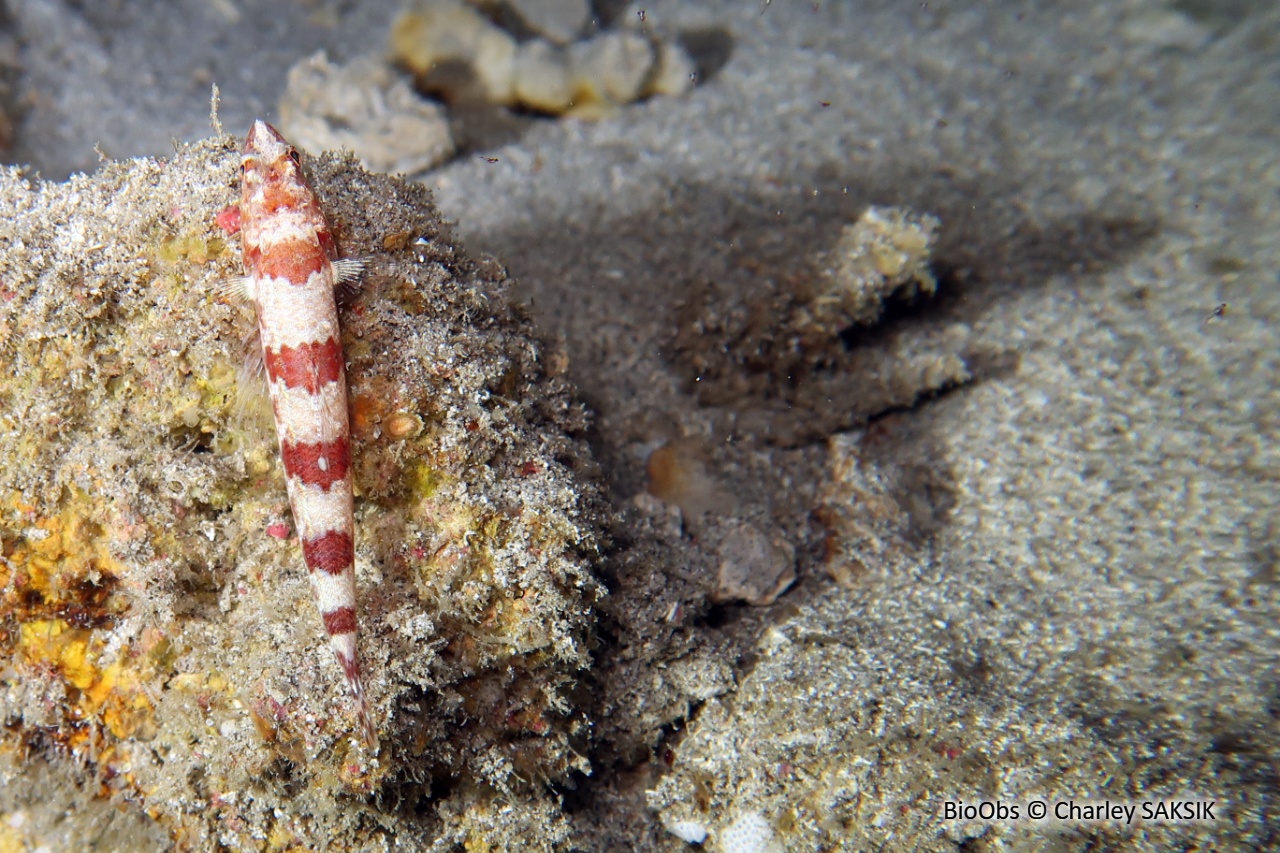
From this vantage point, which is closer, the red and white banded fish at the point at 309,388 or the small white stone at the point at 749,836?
the red and white banded fish at the point at 309,388

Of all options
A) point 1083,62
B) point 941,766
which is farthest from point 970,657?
point 1083,62

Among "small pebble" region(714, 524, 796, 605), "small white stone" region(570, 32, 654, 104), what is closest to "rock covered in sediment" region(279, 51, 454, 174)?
"small white stone" region(570, 32, 654, 104)

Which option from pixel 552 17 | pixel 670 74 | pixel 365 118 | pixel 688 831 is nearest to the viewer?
pixel 688 831

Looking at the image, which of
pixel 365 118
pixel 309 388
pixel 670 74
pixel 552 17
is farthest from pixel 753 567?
pixel 552 17

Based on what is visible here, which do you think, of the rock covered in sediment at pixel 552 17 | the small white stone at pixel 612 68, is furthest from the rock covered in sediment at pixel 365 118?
the rock covered in sediment at pixel 552 17

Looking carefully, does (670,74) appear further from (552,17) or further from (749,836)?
(749,836)

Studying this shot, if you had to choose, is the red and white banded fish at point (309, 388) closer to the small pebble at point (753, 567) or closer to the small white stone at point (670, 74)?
the small pebble at point (753, 567)
